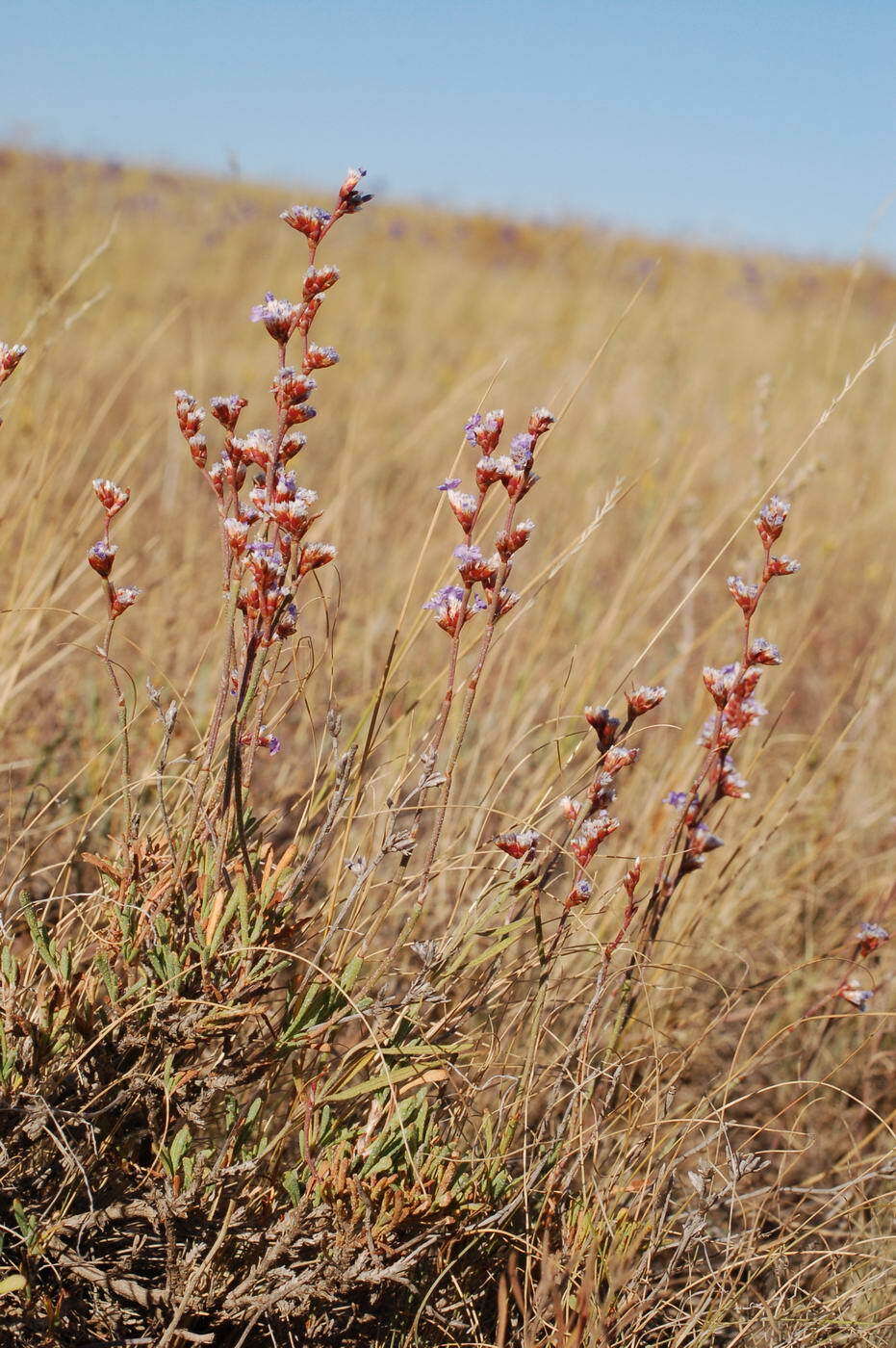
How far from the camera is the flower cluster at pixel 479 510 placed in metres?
1.17

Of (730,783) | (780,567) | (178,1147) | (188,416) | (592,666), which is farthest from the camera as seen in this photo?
(592,666)

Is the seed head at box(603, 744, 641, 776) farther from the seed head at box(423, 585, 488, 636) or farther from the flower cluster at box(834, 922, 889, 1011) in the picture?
the flower cluster at box(834, 922, 889, 1011)

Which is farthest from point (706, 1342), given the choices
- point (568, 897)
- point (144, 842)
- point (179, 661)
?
point (179, 661)

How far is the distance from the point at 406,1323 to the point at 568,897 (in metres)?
0.58

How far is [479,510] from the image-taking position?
1205mm

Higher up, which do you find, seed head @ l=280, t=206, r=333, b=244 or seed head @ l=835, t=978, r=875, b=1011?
seed head @ l=280, t=206, r=333, b=244

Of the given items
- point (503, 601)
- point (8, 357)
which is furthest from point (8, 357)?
point (503, 601)

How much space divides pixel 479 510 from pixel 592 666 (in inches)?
36.9

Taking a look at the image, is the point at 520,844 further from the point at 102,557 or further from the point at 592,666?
the point at 592,666

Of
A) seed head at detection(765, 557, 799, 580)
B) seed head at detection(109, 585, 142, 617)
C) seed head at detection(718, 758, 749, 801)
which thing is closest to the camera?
seed head at detection(109, 585, 142, 617)

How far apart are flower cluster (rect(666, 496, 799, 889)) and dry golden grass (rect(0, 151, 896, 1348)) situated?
0.11 meters

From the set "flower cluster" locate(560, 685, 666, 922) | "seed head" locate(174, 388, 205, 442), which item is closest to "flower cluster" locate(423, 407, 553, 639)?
"flower cluster" locate(560, 685, 666, 922)

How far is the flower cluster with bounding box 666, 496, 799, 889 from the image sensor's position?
1.34 metres

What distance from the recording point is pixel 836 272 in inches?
569
